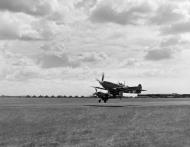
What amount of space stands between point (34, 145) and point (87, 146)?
133 inches

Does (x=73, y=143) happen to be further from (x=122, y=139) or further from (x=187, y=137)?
(x=187, y=137)

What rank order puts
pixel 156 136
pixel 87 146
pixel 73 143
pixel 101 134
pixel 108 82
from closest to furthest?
pixel 87 146 → pixel 73 143 → pixel 156 136 → pixel 101 134 → pixel 108 82

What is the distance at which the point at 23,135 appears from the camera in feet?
76.6

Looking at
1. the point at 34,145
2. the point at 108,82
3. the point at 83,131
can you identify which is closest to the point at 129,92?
the point at 108,82

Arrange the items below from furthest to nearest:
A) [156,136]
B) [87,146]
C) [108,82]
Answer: [108,82]
[156,136]
[87,146]

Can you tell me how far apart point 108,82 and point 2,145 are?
73223mm

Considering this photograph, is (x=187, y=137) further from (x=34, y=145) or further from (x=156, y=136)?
(x=34, y=145)

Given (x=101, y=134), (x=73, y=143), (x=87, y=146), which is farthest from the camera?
(x=101, y=134)

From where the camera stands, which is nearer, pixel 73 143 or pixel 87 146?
pixel 87 146

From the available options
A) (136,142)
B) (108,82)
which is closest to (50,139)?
(136,142)

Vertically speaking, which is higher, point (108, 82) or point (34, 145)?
point (108, 82)

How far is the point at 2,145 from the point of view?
19562 mm

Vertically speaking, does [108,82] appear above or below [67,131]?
above

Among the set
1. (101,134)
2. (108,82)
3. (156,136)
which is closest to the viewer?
(156,136)
